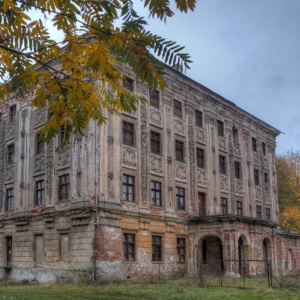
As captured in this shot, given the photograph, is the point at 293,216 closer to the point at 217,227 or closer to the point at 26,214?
the point at 217,227

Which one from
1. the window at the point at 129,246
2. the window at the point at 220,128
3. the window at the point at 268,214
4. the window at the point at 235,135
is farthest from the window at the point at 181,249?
the window at the point at 268,214

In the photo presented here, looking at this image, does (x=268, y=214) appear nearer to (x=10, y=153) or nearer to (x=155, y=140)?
(x=155, y=140)

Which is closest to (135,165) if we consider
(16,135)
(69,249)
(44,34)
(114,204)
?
(114,204)

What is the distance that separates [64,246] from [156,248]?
5793 mm

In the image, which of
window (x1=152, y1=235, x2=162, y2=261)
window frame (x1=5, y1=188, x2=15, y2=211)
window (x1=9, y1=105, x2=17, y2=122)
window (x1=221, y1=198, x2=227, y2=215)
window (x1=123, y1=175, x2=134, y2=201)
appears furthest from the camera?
window (x1=221, y1=198, x2=227, y2=215)

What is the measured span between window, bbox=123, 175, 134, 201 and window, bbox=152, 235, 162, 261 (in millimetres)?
3158

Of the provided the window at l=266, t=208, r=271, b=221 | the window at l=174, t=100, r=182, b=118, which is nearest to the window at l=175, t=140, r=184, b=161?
the window at l=174, t=100, r=182, b=118

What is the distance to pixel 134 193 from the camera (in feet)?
93.6

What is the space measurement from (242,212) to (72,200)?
610 inches

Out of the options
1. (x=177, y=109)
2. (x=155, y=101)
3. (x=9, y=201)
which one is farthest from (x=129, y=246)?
(x=177, y=109)

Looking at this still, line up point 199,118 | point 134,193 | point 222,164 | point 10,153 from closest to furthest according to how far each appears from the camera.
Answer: point 134,193 → point 10,153 → point 199,118 → point 222,164

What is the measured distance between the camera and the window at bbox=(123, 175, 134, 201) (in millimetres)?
27922

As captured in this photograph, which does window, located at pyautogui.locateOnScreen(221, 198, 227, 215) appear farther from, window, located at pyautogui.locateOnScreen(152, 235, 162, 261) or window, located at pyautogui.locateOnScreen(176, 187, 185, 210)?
window, located at pyautogui.locateOnScreen(152, 235, 162, 261)

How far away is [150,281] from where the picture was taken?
2580 centimetres
